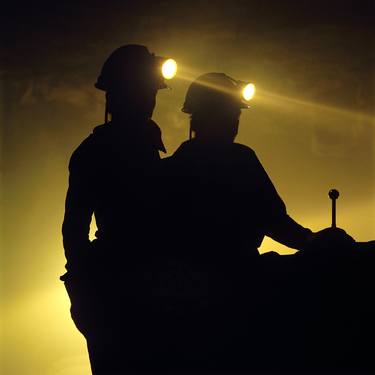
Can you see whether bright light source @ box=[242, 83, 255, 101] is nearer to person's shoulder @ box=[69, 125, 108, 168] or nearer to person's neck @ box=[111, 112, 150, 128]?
person's neck @ box=[111, 112, 150, 128]

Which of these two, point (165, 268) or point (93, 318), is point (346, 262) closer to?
point (165, 268)

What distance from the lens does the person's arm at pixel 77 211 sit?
A: 6133 millimetres

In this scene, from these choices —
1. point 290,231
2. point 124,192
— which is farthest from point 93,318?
point 290,231

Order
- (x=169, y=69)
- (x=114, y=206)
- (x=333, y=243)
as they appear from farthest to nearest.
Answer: (x=169, y=69) < (x=114, y=206) < (x=333, y=243)

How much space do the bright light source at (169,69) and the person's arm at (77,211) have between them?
3.49ft

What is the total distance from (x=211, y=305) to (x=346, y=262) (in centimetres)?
106

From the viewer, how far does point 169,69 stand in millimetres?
6633

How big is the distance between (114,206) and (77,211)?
0.32 metres

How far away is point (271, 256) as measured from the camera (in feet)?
18.3

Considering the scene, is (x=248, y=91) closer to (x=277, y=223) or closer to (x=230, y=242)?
(x=277, y=223)

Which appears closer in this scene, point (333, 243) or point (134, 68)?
point (333, 243)

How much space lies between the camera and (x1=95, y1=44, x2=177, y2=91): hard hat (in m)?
6.61

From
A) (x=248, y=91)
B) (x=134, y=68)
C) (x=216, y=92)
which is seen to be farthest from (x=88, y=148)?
(x=248, y=91)

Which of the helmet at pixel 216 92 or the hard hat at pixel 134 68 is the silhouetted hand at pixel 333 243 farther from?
the hard hat at pixel 134 68
